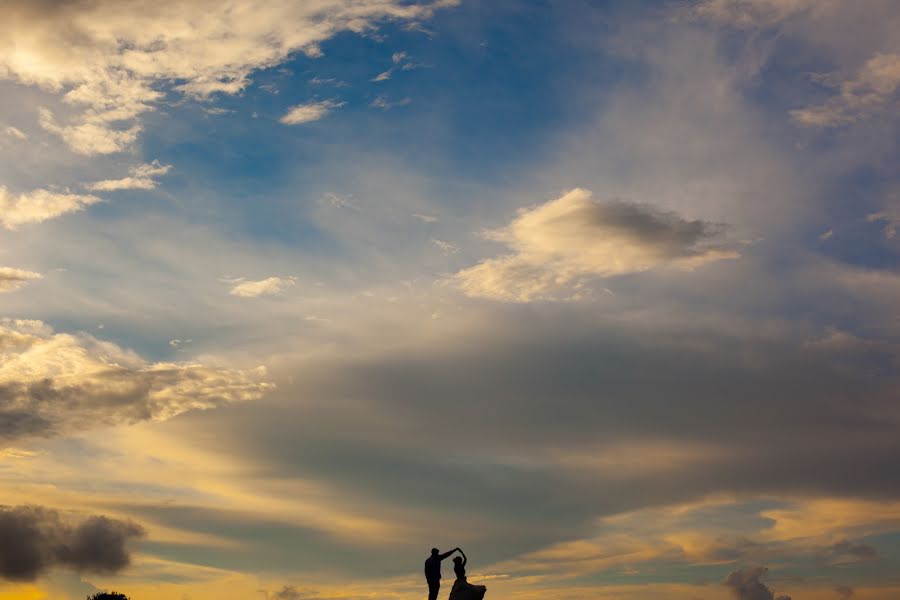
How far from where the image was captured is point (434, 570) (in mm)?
57344

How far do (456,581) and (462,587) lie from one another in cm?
89

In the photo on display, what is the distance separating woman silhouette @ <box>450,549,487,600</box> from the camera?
54125 mm

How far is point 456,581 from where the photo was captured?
55.4 meters

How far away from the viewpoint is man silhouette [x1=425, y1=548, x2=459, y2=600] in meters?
57.2

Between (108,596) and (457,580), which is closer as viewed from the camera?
(457,580)

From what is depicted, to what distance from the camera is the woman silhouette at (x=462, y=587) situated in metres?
54.1

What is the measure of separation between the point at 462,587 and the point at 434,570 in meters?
3.19

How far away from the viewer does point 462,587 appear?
54.6 metres

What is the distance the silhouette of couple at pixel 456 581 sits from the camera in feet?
178

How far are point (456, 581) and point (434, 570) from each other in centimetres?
232

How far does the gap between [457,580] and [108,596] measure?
58311 mm

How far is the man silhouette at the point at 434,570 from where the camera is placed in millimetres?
57250

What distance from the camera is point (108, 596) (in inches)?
3893

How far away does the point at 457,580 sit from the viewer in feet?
182
